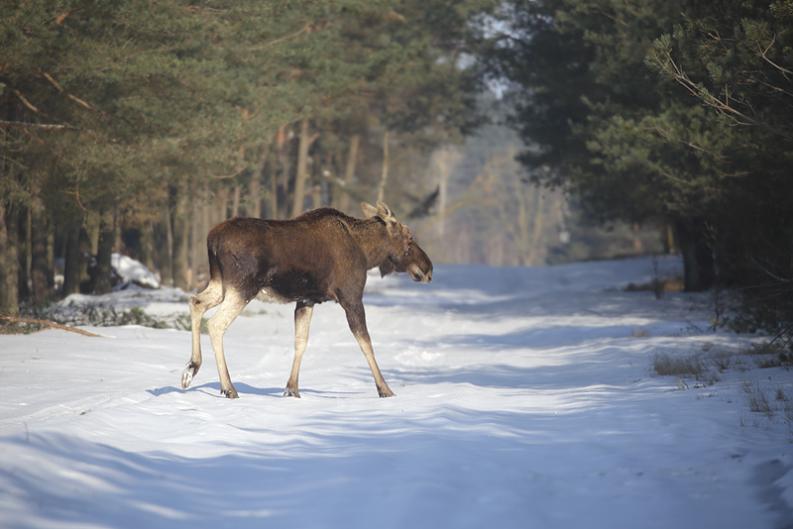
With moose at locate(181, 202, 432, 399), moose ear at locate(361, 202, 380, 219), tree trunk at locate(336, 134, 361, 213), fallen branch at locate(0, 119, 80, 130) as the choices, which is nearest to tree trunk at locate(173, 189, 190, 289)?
fallen branch at locate(0, 119, 80, 130)

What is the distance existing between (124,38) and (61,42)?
240 centimetres

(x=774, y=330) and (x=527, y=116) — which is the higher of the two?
(x=527, y=116)

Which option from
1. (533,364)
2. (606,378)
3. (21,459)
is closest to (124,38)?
(533,364)

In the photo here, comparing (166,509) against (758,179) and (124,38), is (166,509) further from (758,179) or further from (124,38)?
(124,38)

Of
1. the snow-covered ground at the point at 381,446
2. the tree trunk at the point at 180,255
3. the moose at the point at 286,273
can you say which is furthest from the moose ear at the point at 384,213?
the tree trunk at the point at 180,255

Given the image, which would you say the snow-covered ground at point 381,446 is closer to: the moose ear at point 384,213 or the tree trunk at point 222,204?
the moose ear at point 384,213

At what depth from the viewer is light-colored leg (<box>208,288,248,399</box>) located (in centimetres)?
1049

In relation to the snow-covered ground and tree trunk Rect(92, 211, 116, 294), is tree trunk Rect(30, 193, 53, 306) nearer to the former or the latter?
tree trunk Rect(92, 211, 116, 294)

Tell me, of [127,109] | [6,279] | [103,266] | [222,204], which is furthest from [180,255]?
[6,279]

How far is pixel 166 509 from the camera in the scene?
5.73m

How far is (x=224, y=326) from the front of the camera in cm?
1055

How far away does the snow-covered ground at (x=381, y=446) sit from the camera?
575cm

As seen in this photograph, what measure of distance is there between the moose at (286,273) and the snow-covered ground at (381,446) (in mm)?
616

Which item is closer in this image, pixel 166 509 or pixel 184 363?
pixel 166 509
